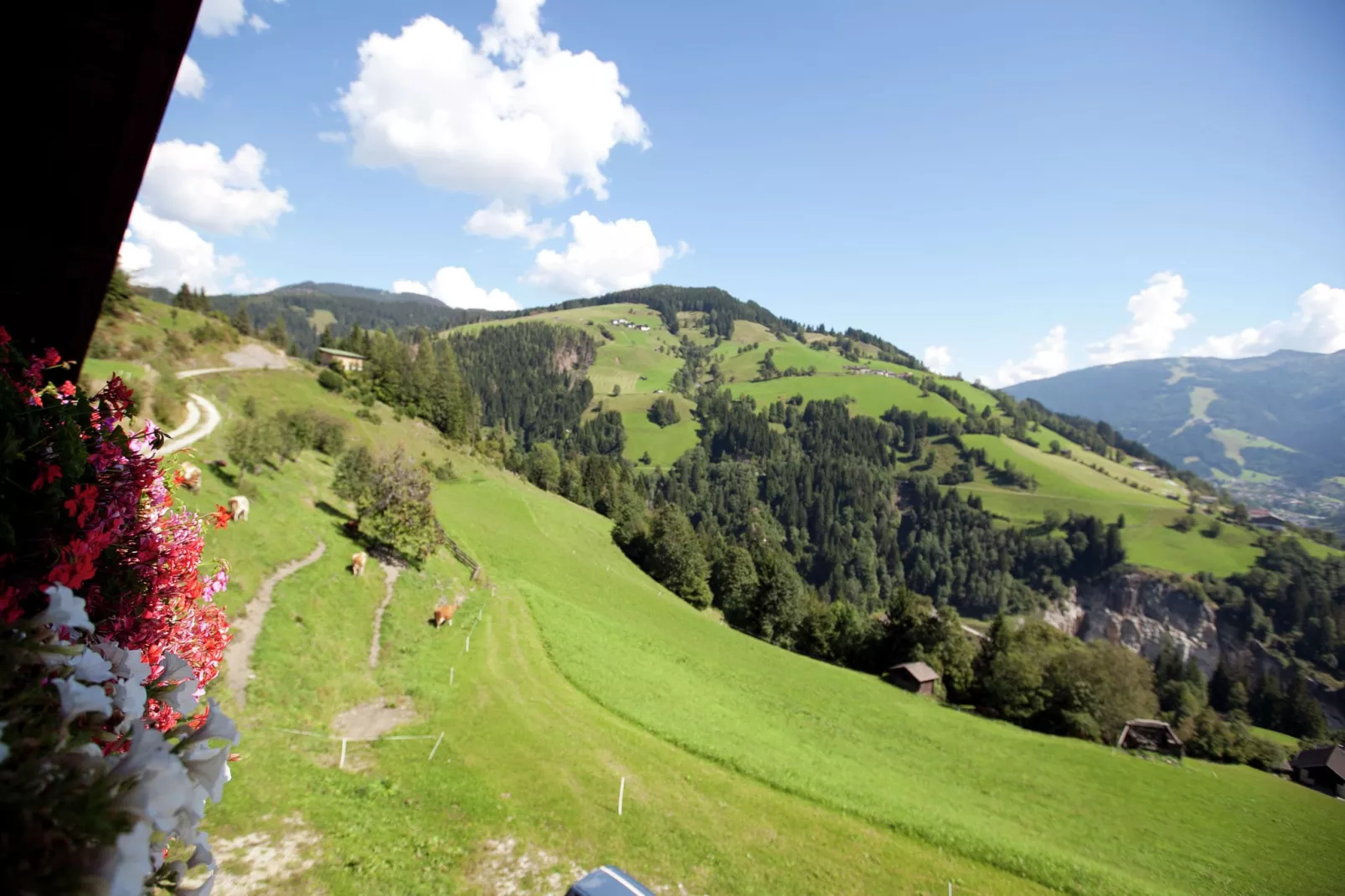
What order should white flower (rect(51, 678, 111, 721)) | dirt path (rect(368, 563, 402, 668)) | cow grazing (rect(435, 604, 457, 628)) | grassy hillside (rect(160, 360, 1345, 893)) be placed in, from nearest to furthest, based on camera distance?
white flower (rect(51, 678, 111, 721)) → grassy hillside (rect(160, 360, 1345, 893)) → dirt path (rect(368, 563, 402, 668)) → cow grazing (rect(435, 604, 457, 628))

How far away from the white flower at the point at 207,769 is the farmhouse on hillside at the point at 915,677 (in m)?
73.2

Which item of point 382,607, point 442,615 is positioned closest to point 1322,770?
point 442,615

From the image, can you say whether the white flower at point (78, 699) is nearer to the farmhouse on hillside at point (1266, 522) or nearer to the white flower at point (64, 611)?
the white flower at point (64, 611)

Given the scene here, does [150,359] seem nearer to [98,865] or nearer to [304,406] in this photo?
→ [304,406]

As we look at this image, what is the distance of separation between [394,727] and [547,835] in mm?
6951

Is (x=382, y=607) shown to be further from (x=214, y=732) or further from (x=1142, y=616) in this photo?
(x=1142, y=616)

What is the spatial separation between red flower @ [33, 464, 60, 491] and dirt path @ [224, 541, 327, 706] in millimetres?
17323

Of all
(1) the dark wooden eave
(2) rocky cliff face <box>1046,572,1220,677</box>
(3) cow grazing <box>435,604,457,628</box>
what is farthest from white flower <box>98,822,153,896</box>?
(2) rocky cliff face <box>1046,572,1220,677</box>

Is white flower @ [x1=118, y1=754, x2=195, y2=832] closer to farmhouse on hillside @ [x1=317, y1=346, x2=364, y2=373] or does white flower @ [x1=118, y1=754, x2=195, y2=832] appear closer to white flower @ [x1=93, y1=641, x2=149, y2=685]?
white flower @ [x1=93, y1=641, x2=149, y2=685]

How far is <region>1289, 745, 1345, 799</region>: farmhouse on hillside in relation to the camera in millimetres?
63094

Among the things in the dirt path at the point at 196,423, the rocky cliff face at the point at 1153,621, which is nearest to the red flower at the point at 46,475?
the dirt path at the point at 196,423

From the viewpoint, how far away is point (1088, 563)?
179 m

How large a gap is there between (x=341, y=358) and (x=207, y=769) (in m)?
107

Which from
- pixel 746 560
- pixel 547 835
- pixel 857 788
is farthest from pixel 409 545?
pixel 746 560
